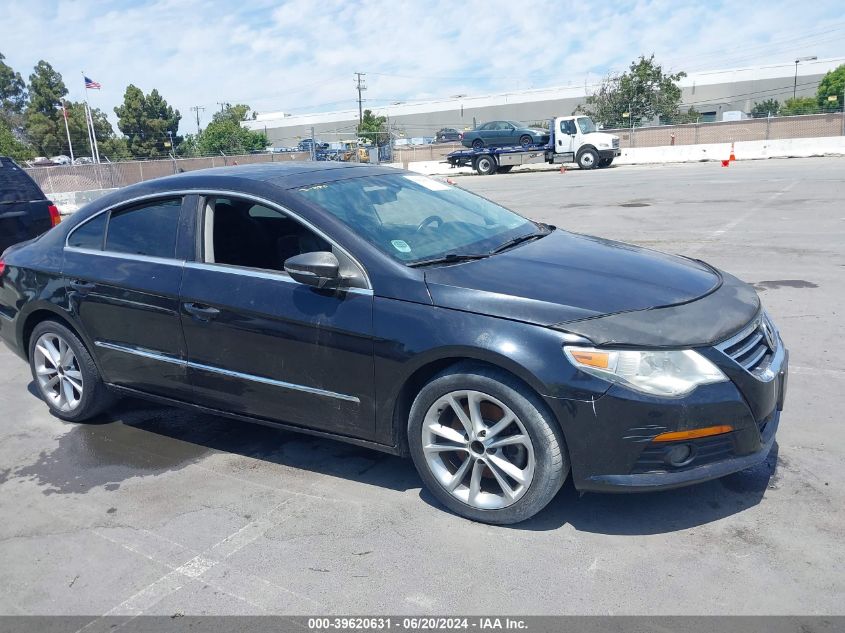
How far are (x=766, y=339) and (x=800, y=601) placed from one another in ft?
4.13

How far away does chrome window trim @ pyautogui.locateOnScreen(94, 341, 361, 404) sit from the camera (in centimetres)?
375

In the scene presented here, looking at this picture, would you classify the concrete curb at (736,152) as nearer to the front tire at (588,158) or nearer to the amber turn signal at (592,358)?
the front tire at (588,158)

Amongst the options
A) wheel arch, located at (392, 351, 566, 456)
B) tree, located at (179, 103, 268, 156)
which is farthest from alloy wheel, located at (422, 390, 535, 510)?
tree, located at (179, 103, 268, 156)

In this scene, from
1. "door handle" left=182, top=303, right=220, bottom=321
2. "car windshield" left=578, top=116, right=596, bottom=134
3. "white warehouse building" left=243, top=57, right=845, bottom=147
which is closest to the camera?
"door handle" left=182, top=303, right=220, bottom=321

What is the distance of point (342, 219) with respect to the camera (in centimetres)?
385

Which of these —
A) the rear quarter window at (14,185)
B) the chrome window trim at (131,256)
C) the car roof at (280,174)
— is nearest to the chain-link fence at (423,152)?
the rear quarter window at (14,185)

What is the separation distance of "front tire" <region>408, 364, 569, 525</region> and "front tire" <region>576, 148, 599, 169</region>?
3088 centimetres

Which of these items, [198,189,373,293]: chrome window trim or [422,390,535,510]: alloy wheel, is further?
[198,189,373,293]: chrome window trim

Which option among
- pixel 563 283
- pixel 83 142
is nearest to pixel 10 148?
pixel 83 142

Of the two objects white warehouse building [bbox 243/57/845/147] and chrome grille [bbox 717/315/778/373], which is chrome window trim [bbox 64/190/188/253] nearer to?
chrome grille [bbox 717/315/778/373]

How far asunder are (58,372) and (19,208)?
163 inches

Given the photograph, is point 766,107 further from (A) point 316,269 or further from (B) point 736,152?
(A) point 316,269

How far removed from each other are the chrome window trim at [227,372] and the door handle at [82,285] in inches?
13.4

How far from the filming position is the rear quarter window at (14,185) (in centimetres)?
821
